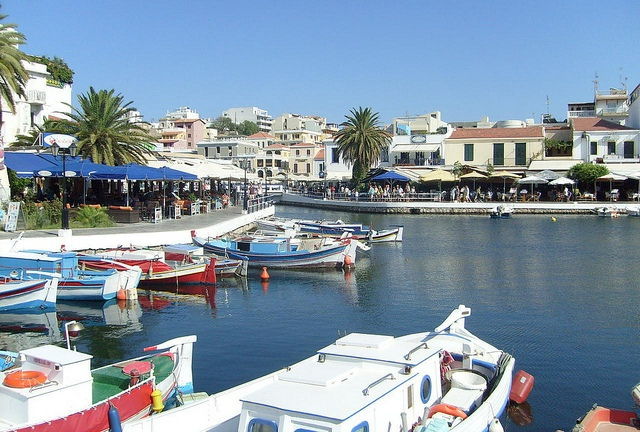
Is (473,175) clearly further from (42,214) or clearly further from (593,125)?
(42,214)

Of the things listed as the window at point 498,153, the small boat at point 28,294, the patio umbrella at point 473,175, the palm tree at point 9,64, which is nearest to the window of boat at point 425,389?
the small boat at point 28,294

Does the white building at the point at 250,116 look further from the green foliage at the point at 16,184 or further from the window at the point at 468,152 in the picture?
the green foliage at the point at 16,184

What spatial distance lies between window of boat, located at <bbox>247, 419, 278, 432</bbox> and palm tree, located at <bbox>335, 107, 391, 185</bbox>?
66.3 meters

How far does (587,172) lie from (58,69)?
172 feet

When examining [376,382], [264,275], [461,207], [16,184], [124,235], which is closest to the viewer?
[376,382]

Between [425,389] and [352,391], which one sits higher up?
[352,391]

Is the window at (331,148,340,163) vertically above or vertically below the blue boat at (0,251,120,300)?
above

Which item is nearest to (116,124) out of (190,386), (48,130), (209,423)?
(48,130)

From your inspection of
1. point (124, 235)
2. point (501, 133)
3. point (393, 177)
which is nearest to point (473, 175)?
point (393, 177)

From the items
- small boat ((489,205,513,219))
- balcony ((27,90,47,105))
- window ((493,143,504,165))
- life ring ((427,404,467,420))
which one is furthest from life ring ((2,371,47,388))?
window ((493,143,504,165))

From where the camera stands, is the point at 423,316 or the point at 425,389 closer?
the point at 425,389

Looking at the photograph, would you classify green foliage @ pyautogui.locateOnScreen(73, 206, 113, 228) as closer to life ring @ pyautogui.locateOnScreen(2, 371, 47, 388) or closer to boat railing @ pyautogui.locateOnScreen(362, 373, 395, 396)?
life ring @ pyautogui.locateOnScreen(2, 371, 47, 388)

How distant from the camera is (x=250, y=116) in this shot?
189 meters

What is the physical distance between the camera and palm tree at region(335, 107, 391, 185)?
7438 cm
